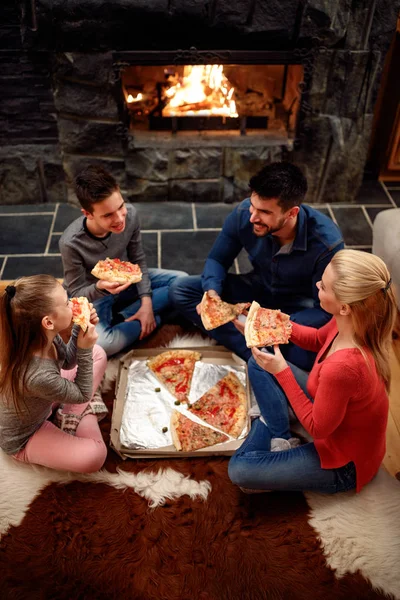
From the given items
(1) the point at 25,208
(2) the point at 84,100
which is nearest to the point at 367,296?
(2) the point at 84,100

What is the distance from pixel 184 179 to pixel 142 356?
162cm

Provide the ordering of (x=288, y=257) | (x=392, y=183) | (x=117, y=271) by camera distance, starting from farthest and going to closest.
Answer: (x=392, y=183)
(x=117, y=271)
(x=288, y=257)

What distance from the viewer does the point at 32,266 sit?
135 inches

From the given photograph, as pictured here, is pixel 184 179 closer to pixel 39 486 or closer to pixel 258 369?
pixel 258 369

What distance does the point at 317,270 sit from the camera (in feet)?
8.16

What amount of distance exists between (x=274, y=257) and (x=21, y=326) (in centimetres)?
120

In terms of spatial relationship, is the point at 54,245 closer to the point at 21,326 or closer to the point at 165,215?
the point at 165,215

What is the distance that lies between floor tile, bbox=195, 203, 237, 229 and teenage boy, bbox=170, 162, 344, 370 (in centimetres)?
100

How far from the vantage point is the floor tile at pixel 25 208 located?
3.86 metres

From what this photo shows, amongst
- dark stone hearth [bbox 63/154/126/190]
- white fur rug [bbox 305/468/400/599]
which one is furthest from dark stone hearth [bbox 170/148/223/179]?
white fur rug [bbox 305/468/400/599]

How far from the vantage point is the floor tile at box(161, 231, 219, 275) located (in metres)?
3.44

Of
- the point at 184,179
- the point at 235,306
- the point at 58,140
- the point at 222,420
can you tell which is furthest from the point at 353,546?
the point at 58,140

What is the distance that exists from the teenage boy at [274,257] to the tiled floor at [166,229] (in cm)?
61

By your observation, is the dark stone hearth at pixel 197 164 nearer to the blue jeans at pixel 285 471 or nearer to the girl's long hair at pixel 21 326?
the girl's long hair at pixel 21 326
